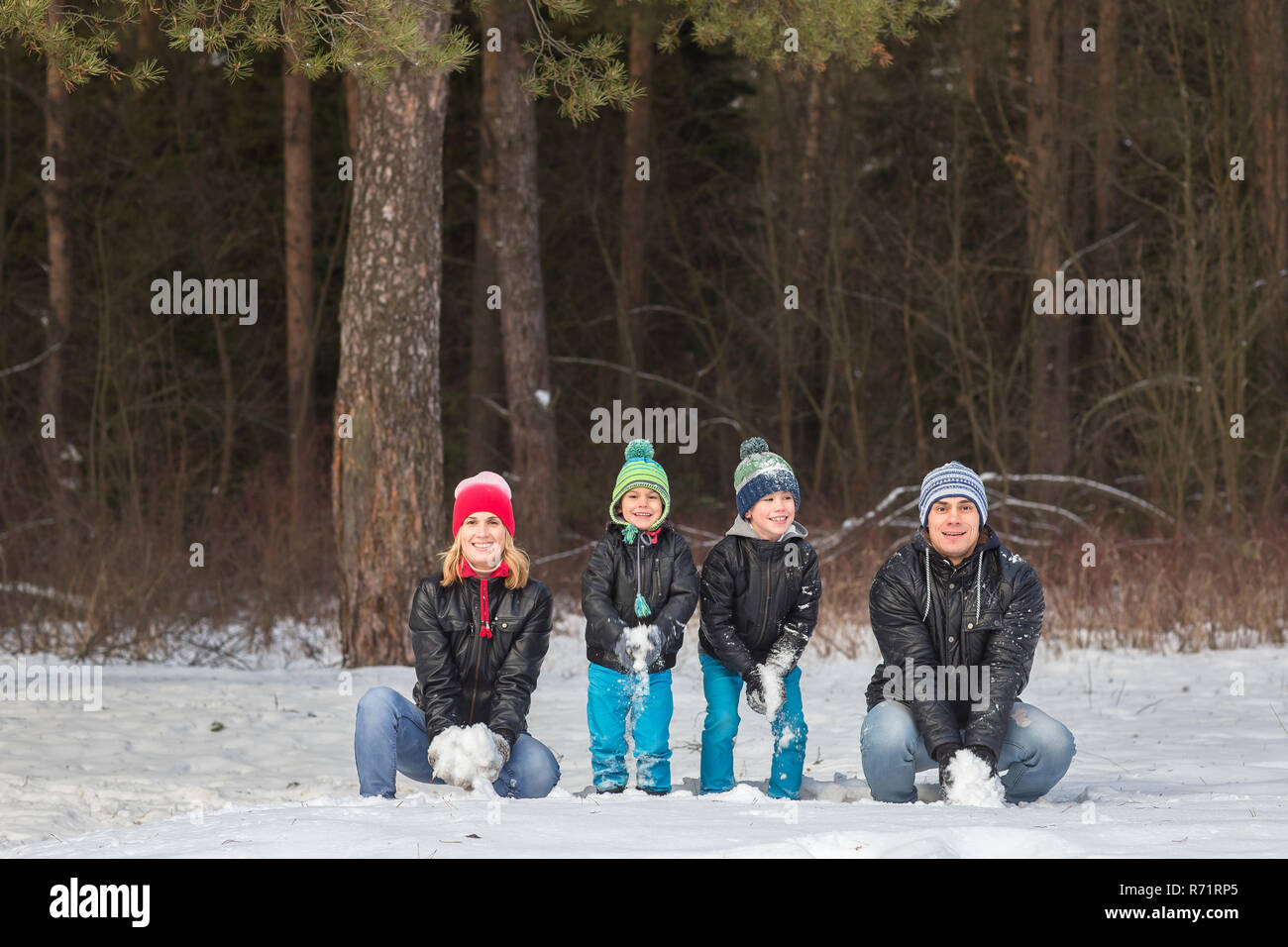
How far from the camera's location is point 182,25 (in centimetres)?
648

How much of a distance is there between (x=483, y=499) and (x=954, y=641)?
1748 millimetres

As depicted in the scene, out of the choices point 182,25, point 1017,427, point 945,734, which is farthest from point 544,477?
point 945,734

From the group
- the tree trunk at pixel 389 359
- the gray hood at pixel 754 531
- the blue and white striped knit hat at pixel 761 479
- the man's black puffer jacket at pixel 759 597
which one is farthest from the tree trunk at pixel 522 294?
the man's black puffer jacket at pixel 759 597

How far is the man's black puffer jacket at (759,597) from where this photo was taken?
5.43 meters

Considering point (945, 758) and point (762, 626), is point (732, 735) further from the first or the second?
point (945, 758)

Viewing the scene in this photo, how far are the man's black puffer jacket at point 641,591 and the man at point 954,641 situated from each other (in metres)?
0.75

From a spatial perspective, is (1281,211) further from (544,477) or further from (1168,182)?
(544,477)

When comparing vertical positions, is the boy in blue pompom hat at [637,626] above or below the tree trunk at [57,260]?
below

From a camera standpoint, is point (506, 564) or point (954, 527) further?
point (506, 564)

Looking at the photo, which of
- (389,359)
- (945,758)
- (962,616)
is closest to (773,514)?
(962,616)

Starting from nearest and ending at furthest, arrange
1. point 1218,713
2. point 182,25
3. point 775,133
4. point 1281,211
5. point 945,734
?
point 945,734, point 182,25, point 1218,713, point 1281,211, point 775,133

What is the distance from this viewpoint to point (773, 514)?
218 inches

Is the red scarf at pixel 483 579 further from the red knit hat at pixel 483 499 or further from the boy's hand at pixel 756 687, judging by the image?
the boy's hand at pixel 756 687
